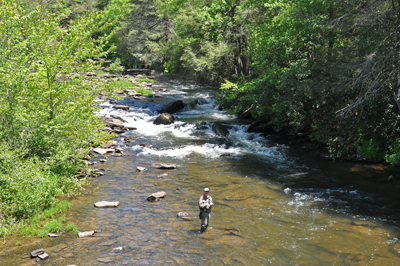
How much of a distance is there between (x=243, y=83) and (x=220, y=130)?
378 cm

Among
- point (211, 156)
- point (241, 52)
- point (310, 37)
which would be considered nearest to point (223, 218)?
point (211, 156)

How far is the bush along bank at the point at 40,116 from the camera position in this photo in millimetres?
10305

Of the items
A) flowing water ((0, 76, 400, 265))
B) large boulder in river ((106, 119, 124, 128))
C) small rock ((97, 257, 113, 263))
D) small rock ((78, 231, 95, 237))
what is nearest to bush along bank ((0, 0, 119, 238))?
small rock ((78, 231, 95, 237))

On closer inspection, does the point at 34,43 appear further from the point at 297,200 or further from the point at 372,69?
the point at 372,69

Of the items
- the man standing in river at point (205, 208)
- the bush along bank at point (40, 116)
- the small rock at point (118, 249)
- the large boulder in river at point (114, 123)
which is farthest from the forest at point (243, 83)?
the large boulder in river at point (114, 123)

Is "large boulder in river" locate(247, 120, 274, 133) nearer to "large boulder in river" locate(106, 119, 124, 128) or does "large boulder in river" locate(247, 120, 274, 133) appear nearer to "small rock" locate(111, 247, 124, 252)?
"large boulder in river" locate(106, 119, 124, 128)

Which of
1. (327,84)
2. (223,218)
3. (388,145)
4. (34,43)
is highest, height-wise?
(34,43)

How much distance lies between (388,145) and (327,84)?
4.04m

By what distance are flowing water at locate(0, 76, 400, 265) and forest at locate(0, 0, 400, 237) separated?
1.51 metres

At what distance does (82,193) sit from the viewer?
13047 millimetres

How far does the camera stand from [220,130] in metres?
22.9

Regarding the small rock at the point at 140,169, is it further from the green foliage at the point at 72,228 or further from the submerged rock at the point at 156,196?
the green foliage at the point at 72,228

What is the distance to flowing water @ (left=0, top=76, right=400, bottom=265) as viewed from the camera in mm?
9094

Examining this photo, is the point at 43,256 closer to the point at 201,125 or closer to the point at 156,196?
the point at 156,196
